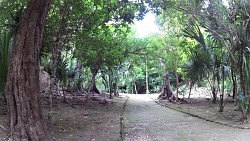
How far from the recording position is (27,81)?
4.38m

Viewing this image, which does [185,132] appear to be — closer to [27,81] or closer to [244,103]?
[244,103]

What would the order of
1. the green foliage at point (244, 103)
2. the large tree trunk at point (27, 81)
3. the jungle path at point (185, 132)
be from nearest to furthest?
the large tree trunk at point (27, 81) → the jungle path at point (185, 132) → the green foliage at point (244, 103)

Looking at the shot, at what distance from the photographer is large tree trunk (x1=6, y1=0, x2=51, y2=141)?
436cm

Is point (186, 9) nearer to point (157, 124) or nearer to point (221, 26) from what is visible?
point (221, 26)

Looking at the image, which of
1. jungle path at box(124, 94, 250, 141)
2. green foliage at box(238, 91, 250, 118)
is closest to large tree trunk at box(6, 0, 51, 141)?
jungle path at box(124, 94, 250, 141)

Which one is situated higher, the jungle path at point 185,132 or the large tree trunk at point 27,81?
the large tree trunk at point 27,81

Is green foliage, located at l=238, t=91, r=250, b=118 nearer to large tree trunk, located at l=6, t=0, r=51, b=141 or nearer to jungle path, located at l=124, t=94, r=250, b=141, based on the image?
jungle path, located at l=124, t=94, r=250, b=141

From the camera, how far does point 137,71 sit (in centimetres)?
3556

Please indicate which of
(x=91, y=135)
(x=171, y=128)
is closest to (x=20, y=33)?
(x=91, y=135)

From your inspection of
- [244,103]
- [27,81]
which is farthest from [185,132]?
[27,81]

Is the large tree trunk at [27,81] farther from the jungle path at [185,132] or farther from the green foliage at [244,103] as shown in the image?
the green foliage at [244,103]

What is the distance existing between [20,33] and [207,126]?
5.48 m

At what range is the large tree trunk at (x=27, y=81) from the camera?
172 inches

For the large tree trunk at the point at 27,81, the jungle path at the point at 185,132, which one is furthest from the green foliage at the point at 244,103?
the large tree trunk at the point at 27,81
